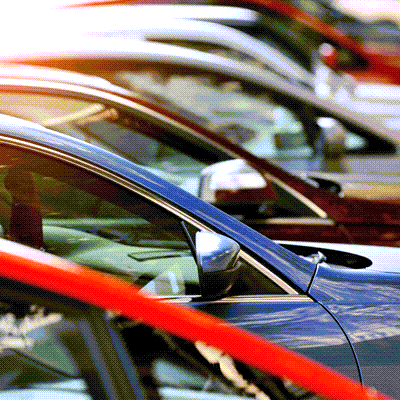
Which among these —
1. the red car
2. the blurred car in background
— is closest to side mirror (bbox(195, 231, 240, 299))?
the blurred car in background

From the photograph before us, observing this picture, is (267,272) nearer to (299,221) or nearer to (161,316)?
(161,316)

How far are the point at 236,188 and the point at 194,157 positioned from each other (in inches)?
13.9

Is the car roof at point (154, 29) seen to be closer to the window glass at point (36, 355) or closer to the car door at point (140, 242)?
the car door at point (140, 242)

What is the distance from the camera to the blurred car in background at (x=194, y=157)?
9.55ft

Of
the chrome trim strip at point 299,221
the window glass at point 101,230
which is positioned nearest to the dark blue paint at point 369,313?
the window glass at point 101,230

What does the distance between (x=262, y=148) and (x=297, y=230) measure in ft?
3.81

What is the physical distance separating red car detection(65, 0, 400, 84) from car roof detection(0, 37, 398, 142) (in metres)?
3.57

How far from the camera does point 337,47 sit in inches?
317

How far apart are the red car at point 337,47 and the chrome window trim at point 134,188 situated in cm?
577

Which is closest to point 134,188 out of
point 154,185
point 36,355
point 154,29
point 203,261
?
point 154,185

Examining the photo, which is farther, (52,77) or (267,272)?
(52,77)

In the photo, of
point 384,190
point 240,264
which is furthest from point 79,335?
point 384,190

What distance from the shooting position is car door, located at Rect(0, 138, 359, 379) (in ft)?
5.62

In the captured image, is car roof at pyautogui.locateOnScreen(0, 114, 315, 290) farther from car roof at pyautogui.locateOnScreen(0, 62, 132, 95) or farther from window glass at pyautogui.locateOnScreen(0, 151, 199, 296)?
car roof at pyautogui.locateOnScreen(0, 62, 132, 95)
